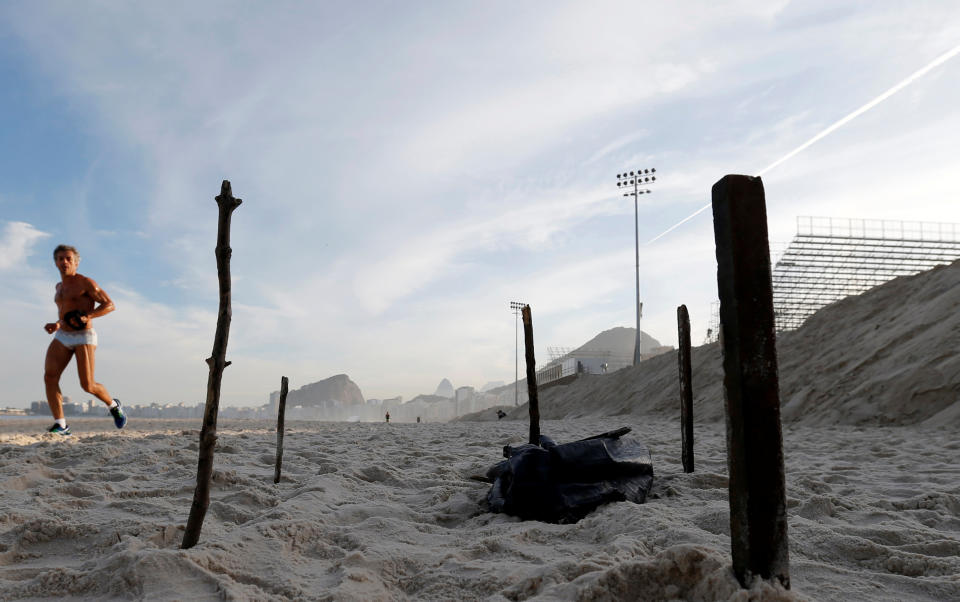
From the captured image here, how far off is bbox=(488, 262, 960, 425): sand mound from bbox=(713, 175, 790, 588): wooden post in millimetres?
7665

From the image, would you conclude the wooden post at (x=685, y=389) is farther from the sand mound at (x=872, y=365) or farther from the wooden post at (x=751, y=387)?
the sand mound at (x=872, y=365)

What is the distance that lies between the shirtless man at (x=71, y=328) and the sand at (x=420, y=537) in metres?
1.76

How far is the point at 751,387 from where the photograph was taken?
5.70 feet

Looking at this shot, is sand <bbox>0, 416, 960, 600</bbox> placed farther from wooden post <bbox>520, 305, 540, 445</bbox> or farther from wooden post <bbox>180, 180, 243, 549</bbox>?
wooden post <bbox>520, 305, 540, 445</bbox>

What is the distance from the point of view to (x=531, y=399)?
675 centimetres

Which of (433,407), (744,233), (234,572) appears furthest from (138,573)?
(433,407)

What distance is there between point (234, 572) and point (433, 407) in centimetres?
13322

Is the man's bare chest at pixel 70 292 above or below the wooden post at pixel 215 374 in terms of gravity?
above

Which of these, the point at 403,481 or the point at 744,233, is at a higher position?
the point at 744,233

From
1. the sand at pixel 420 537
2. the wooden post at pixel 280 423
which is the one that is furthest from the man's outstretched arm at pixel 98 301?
the wooden post at pixel 280 423

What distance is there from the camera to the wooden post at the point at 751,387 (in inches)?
68.4

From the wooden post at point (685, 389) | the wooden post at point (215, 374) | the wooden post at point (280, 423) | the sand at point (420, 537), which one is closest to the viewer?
the sand at point (420, 537)

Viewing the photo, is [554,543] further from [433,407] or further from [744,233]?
[433,407]

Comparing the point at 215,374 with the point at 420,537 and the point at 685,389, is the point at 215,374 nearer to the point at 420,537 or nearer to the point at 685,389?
the point at 420,537
